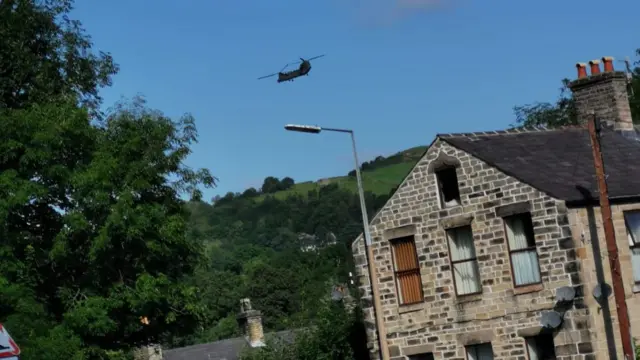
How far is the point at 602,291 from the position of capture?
27203 millimetres

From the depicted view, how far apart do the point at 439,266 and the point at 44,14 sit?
58.0ft

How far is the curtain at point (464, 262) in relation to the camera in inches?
1164

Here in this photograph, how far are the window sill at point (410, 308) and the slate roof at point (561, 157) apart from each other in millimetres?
4394

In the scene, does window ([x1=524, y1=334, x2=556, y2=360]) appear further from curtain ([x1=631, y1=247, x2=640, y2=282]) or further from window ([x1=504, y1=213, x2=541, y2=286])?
curtain ([x1=631, y1=247, x2=640, y2=282])

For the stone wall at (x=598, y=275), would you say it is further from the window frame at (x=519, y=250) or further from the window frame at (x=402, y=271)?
the window frame at (x=402, y=271)

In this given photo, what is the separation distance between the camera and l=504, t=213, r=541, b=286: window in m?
28.3

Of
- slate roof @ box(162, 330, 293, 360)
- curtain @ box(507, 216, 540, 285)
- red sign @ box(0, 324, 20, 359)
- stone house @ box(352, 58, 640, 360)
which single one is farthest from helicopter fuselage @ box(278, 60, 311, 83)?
slate roof @ box(162, 330, 293, 360)

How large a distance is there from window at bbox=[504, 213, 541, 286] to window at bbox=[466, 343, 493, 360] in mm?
2006

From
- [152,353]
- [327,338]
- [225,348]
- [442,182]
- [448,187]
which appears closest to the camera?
[448,187]

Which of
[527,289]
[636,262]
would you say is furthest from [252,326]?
[636,262]

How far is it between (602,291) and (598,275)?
1.78 ft

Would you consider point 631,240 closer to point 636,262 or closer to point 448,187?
point 636,262

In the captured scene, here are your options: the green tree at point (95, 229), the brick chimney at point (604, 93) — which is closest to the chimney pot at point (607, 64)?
the brick chimney at point (604, 93)

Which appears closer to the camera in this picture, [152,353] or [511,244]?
[511,244]
